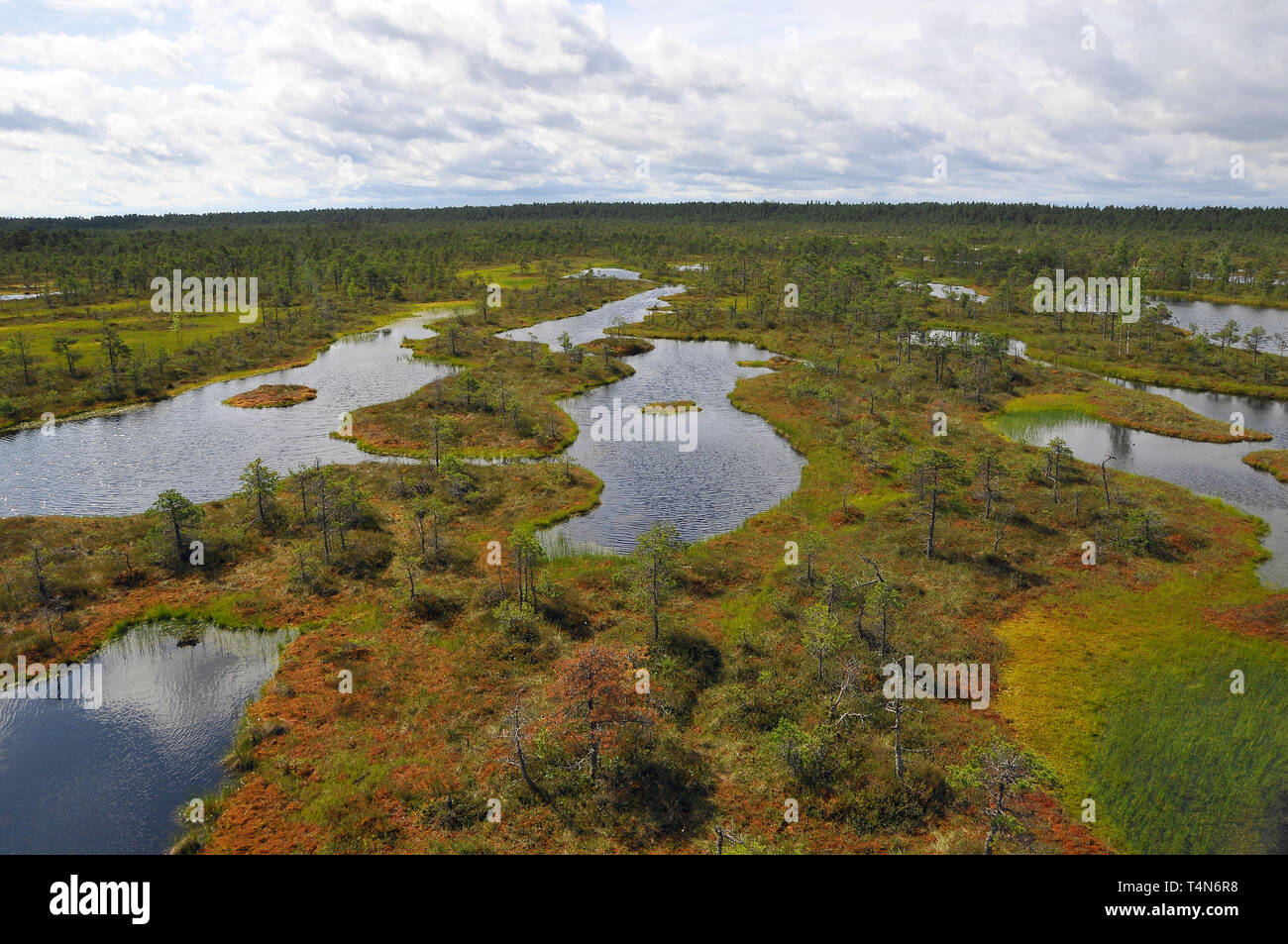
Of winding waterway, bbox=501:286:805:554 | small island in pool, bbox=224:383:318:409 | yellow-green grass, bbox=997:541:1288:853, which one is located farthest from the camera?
small island in pool, bbox=224:383:318:409

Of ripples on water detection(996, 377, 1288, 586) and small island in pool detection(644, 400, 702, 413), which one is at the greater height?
small island in pool detection(644, 400, 702, 413)

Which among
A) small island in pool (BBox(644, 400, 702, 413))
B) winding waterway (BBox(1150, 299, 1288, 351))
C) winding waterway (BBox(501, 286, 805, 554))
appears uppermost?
winding waterway (BBox(1150, 299, 1288, 351))

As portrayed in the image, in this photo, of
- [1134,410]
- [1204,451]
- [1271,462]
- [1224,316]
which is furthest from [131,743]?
[1224,316]

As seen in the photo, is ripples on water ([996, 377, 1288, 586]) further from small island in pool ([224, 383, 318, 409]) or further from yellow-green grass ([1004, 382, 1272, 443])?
small island in pool ([224, 383, 318, 409])

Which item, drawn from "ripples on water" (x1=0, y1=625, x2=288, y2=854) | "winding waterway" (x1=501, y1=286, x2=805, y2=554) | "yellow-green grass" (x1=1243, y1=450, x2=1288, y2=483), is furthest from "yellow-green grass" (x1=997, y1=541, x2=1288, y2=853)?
"ripples on water" (x1=0, y1=625, x2=288, y2=854)

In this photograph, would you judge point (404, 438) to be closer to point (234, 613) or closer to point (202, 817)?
point (234, 613)

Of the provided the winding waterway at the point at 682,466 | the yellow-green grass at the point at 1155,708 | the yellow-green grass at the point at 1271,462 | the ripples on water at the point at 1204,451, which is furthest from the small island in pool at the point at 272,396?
the yellow-green grass at the point at 1271,462

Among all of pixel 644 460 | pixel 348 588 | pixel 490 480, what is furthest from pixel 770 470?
pixel 348 588
